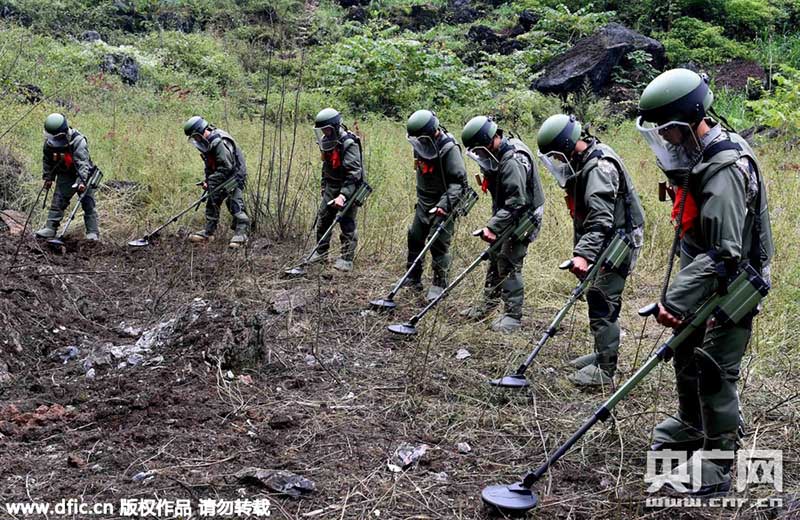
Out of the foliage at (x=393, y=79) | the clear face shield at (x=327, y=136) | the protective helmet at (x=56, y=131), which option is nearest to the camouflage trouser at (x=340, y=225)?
the clear face shield at (x=327, y=136)

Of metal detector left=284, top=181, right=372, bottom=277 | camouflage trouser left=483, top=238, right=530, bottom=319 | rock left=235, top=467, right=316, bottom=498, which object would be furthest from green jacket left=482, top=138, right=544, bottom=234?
rock left=235, top=467, right=316, bottom=498

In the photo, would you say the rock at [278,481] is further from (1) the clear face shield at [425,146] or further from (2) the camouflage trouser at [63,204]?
(2) the camouflage trouser at [63,204]

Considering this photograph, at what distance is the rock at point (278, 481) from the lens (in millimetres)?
2820

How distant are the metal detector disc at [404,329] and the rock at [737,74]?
11736mm

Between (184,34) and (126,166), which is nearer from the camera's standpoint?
(126,166)

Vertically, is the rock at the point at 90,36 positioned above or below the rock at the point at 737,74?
above

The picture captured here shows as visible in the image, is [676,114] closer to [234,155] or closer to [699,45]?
[234,155]

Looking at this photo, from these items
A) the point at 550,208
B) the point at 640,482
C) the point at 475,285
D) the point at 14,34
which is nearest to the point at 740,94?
the point at 550,208

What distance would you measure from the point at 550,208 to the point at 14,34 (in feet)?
39.9

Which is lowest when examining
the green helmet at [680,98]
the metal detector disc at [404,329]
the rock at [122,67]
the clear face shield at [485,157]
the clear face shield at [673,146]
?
the metal detector disc at [404,329]

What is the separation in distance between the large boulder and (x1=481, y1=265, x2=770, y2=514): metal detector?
40.3 feet

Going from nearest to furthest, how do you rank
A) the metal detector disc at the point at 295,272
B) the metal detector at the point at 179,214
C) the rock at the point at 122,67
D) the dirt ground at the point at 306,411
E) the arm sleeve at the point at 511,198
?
the dirt ground at the point at 306,411 < the arm sleeve at the point at 511,198 < the metal detector disc at the point at 295,272 < the metal detector at the point at 179,214 < the rock at the point at 122,67

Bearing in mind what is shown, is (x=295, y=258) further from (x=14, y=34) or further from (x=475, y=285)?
(x=14, y=34)

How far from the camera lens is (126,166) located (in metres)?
9.70
